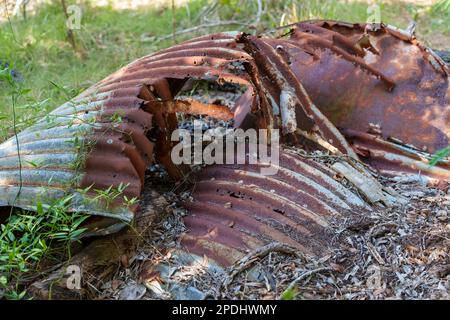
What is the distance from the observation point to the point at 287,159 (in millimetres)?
2779

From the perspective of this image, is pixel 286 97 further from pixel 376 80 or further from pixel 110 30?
pixel 110 30

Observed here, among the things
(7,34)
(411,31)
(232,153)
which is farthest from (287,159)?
(7,34)

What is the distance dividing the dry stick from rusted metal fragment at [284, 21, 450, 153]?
4.23 ft

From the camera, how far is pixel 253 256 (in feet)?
7.55

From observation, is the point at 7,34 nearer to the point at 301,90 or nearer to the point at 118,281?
the point at 301,90

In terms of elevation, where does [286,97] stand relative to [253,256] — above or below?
above

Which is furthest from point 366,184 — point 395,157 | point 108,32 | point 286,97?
point 108,32

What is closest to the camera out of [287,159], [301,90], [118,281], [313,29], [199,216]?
A: [118,281]

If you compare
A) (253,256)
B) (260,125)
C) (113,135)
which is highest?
(113,135)

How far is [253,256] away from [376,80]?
1.68m

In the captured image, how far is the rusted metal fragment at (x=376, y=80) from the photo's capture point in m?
3.29
